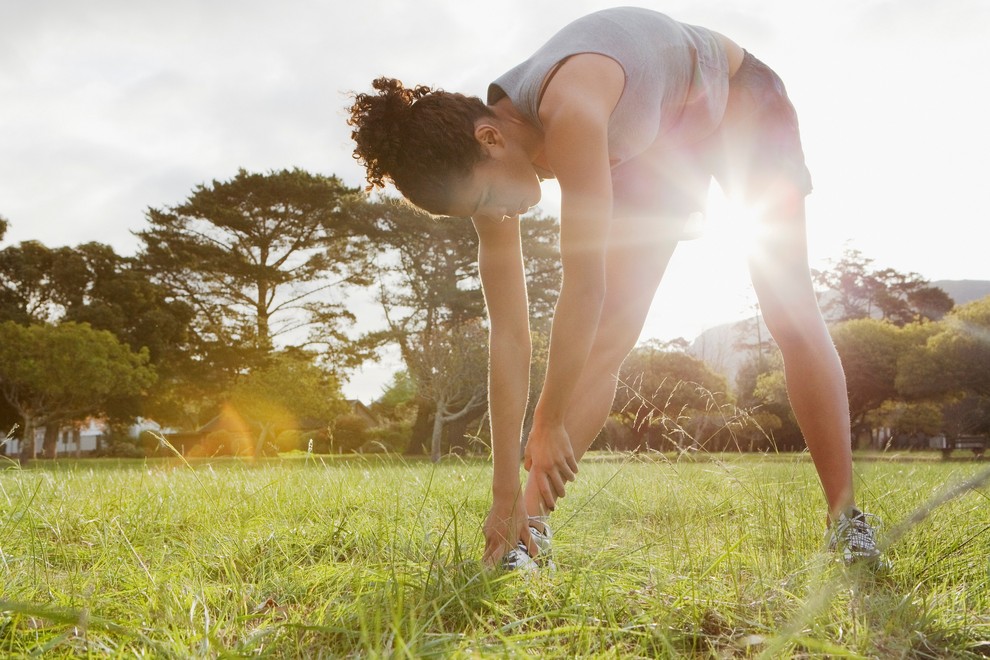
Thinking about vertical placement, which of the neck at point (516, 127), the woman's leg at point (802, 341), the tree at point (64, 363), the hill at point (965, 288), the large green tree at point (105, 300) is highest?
the hill at point (965, 288)

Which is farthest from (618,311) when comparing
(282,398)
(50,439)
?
(50,439)

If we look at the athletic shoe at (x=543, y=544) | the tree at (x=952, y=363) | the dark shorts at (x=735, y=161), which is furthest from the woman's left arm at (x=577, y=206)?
the tree at (x=952, y=363)

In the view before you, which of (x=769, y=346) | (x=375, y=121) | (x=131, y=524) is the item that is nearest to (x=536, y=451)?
(x=375, y=121)

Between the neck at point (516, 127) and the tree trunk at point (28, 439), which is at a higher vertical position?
the neck at point (516, 127)

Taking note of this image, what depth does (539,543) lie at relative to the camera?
160 cm

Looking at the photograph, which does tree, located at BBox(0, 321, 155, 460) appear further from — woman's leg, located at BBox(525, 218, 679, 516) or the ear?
the ear

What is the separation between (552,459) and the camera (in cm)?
154

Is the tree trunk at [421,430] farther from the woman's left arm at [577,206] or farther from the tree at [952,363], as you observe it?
the woman's left arm at [577,206]

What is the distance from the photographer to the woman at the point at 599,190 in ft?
4.90

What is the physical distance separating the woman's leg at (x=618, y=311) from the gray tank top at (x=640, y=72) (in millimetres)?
356

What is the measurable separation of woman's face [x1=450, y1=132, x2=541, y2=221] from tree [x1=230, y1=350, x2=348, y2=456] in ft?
63.1

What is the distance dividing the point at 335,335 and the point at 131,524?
22755mm

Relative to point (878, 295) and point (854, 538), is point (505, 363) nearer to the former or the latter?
point (854, 538)

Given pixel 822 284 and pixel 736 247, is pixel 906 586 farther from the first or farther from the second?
pixel 822 284
